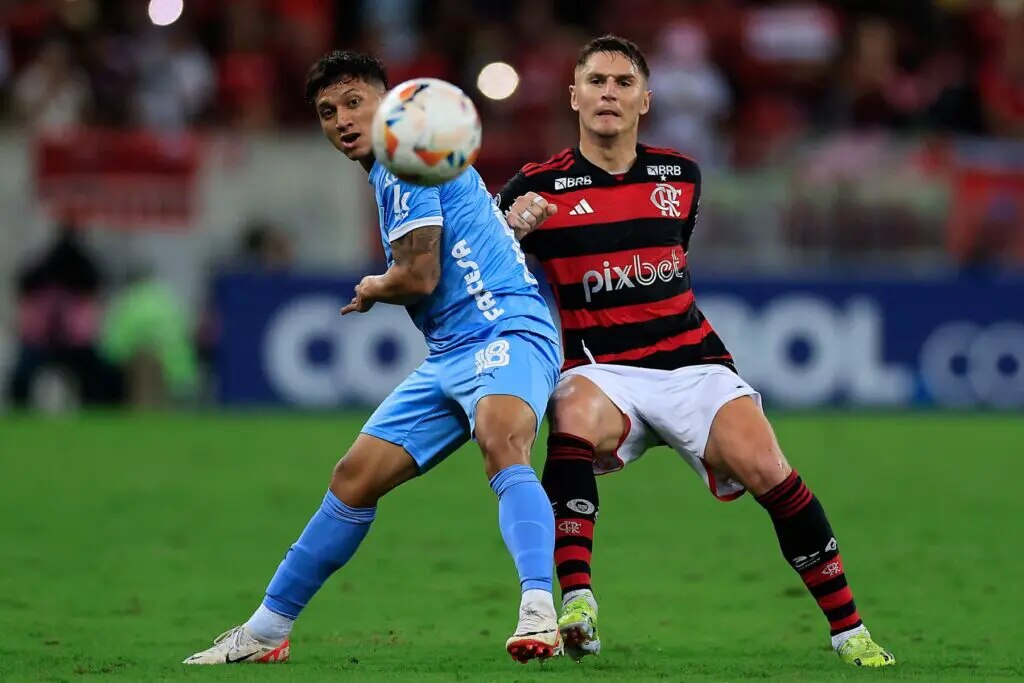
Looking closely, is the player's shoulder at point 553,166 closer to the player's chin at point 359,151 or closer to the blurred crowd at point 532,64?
the player's chin at point 359,151

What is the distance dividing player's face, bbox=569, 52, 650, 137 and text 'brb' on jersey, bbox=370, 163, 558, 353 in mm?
663

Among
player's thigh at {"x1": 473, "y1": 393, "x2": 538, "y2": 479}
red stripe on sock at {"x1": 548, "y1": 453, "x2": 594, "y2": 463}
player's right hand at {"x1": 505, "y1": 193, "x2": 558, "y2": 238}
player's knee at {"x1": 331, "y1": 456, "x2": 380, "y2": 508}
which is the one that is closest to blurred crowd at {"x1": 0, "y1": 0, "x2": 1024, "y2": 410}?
player's right hand at {"x1": 505, "y1": 193, "x2": 558, "y2": 238}

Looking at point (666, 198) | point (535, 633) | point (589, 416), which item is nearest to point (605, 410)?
point (589, 416)

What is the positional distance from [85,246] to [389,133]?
40.6 ft

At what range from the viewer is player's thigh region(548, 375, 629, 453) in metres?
6.61

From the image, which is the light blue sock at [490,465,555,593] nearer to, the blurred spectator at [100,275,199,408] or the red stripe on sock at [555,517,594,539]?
the red stripe on sock at [555,517,594,539]

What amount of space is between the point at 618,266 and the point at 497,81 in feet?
39.0

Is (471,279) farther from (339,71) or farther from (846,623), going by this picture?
(846,623)

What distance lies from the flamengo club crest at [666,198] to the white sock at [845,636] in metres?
1.73

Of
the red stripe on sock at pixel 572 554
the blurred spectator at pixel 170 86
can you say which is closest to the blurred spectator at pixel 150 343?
the blurred spectator at pixel 170 86

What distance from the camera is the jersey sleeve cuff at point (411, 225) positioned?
6.06 m

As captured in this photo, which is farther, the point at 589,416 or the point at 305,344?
the point at 305,344

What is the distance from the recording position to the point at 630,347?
6.82 meters

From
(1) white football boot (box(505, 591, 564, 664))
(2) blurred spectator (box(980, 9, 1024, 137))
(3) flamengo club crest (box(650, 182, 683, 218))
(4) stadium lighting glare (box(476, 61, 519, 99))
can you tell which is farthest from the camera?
(2) blurred spectator (box(980, 9, 1024, 137))
